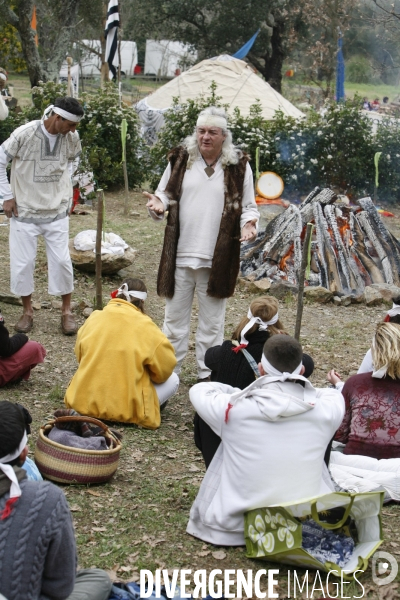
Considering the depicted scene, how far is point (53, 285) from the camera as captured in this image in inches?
281

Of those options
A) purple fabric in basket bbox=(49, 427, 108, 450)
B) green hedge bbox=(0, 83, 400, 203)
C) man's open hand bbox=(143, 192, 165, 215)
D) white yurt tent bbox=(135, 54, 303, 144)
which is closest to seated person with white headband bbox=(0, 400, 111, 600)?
purple fabric in basket bbox=(49, 427, 108, 450)

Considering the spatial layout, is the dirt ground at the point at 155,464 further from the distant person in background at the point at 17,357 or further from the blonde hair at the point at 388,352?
the blonde hair at the point at 388,352

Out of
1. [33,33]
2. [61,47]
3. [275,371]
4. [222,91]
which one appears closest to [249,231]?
[275,371]

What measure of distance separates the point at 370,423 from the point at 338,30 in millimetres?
26329

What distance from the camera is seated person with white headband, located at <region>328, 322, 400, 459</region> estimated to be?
15.3ft

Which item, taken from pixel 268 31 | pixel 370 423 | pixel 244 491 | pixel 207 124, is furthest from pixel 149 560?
pixel 268 31

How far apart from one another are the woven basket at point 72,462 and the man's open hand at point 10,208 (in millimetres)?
2832

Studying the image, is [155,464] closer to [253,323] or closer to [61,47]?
[253,323]

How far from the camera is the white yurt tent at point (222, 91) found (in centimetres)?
2088

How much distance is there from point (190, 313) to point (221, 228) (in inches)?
28.4

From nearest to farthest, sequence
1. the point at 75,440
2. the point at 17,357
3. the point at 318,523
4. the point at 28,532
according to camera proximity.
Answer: the point at 28,532, the point at 318,523, the point at 75,440, the point at 17,357

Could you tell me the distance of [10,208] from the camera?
6.80m

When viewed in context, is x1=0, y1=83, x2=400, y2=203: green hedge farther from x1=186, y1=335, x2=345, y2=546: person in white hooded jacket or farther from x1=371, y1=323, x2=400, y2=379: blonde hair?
x1=186, y1=335, x2=345, y2=546: person in white hooded jacket

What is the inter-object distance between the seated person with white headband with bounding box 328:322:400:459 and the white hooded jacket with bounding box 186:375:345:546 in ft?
3.05
